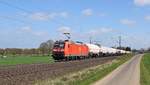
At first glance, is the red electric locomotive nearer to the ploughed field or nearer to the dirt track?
the ploughed field

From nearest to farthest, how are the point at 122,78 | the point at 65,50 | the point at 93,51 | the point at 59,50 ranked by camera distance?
the point at 122,78
the point at 59,50
the point at 65,50
the point at 93,51

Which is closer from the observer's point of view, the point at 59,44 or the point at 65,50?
the point at 65,50

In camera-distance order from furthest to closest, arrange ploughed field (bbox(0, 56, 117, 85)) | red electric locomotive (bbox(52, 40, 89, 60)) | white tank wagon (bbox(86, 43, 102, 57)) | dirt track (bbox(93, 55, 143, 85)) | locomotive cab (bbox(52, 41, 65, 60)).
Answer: white tank wagon (bbox(86, 43, 102, 57)), red electric locomotive (bbox(52, 40, 89, 60)), locomotive cab (bbox(52, 41, 65, 60)), ploughed field (bbox(0, 56, 117, 85)), dirt track (bbox(93, 55, 143, 85))

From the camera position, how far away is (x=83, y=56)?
88.8 m

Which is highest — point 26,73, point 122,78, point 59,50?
point 59,50

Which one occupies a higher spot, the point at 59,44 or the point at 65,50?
the point at 59,44

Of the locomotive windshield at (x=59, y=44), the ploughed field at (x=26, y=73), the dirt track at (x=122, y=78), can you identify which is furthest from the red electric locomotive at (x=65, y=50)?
the dirt track at (x=122, y=78)

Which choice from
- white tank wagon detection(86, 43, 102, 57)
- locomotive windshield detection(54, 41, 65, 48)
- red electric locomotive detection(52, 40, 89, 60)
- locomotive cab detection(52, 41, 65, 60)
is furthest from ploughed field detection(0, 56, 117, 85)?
white tank wagon detection(86, 43, 102, 57)

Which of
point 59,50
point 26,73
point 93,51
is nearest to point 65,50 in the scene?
point 59,50

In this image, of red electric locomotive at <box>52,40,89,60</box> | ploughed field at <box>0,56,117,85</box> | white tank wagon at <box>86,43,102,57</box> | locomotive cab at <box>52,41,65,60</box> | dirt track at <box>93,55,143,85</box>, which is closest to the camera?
dirt track at <box>93,55,143,85</box>

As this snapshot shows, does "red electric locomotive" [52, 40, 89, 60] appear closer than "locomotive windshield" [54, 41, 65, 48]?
Yes

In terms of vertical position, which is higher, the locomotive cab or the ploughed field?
the locomotive cab

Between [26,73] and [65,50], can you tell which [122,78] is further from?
[65,50]

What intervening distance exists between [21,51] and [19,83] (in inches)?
3957
